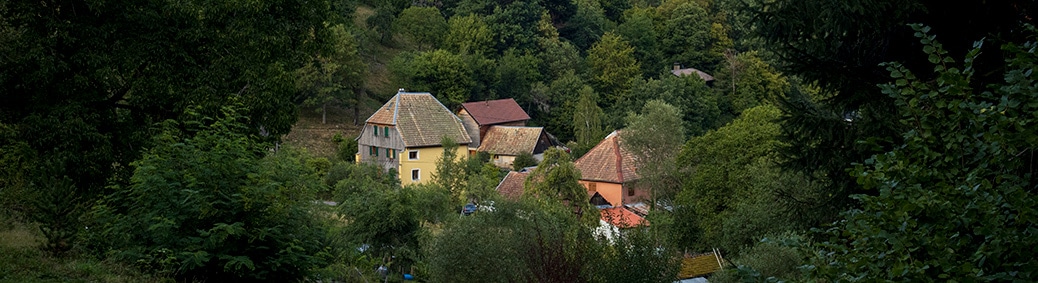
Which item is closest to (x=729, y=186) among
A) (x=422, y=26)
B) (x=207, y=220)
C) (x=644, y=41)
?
(x=207, y=220)

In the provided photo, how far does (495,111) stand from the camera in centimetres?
5328

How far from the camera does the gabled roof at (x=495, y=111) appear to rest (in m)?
51.5

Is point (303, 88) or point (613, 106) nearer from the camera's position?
point (303, 88)

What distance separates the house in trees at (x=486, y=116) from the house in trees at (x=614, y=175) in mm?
9985

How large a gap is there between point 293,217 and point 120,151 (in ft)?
16.6

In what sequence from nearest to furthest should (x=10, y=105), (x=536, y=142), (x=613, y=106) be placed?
(x=10, y=105) < (x=536, y=142) < (x=613, y=106)

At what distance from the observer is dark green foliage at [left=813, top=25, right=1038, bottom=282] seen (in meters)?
3.75

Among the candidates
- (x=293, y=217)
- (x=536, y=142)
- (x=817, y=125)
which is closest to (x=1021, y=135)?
(x=817, y=125)

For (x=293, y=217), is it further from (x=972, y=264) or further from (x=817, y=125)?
(x=972, y=264)

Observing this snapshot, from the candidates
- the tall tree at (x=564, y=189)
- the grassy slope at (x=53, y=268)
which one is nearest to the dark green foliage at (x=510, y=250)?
the tall tree at (x=564, y=189)

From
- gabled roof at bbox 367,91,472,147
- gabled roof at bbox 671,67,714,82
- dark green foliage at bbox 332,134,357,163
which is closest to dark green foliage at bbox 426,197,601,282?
gabled roof at bbox 367,91,472,147

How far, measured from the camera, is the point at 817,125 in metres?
8.36

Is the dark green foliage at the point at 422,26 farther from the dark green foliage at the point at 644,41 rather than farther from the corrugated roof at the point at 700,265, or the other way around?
the corrugated roof at the point at 700,265

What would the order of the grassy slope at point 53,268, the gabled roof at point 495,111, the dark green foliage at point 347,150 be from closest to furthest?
the grassy slope at point 53,268 → the dark green foliage at point 347,150 → the gabled roof at point 495,111
